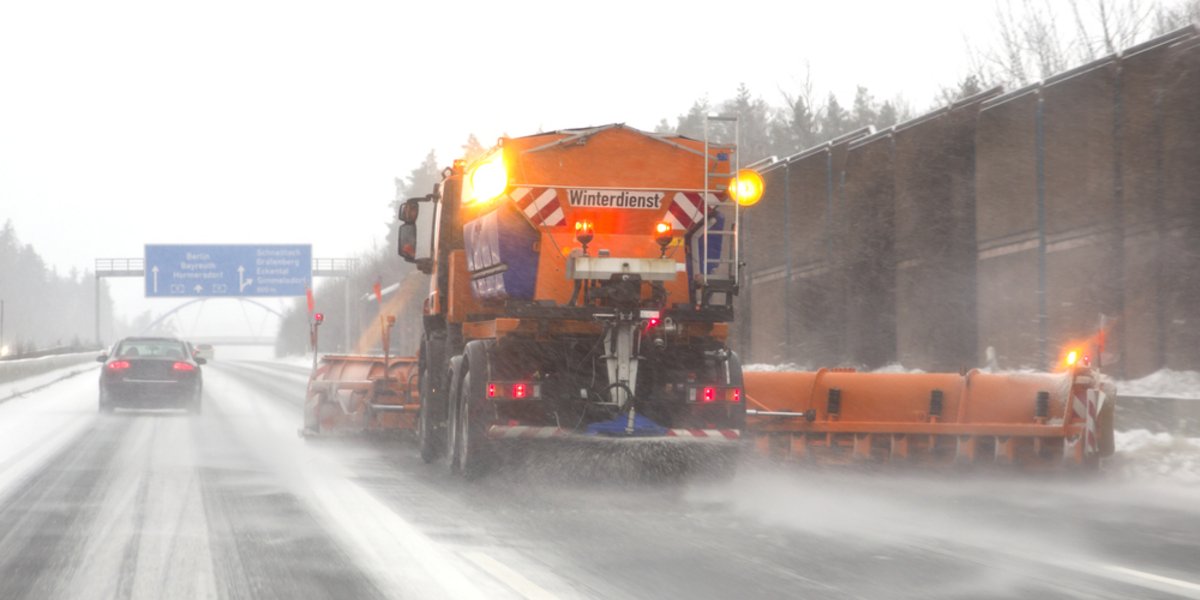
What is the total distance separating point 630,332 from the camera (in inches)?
447

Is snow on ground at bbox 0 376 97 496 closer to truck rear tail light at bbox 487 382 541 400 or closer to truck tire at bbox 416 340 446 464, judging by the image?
truck tire at bbox 416 340 446 464

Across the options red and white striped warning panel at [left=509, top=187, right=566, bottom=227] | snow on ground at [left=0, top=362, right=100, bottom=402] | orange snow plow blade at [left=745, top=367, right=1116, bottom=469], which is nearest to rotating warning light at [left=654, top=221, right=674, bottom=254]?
red and white striped warning panel at [left=509, top=187, right=566, bottom=227]

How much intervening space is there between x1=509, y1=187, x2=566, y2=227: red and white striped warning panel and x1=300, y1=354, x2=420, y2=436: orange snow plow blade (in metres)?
5.00

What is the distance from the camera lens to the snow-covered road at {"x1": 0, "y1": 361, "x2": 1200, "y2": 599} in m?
7.09

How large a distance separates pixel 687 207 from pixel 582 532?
374cm

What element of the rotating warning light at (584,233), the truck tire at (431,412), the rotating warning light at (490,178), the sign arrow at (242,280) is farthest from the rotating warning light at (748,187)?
the sign arrow at (242,280)

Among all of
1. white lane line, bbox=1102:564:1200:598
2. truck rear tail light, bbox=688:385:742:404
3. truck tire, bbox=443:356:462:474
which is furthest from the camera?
truck tire, bbox=443:356:462:474

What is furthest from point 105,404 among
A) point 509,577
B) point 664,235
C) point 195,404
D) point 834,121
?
point 834,121

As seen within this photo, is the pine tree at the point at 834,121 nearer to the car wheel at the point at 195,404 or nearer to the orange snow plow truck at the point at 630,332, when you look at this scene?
the car wheel at the point at 195,404

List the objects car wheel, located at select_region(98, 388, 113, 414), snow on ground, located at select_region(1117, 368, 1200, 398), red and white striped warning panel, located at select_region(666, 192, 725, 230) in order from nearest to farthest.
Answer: red and white striped warning panel, located at select_region(666, 192, 725, 230) < snow on ground, located at select_region(1117, 368, 1200, 398) < car wheel, located at select_region(98, 388, 113, 414)

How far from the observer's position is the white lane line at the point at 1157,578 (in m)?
6.85

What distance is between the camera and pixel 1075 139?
17984mm

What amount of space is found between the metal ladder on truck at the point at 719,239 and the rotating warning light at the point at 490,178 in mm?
1637

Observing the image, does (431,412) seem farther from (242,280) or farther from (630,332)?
(242,280)
